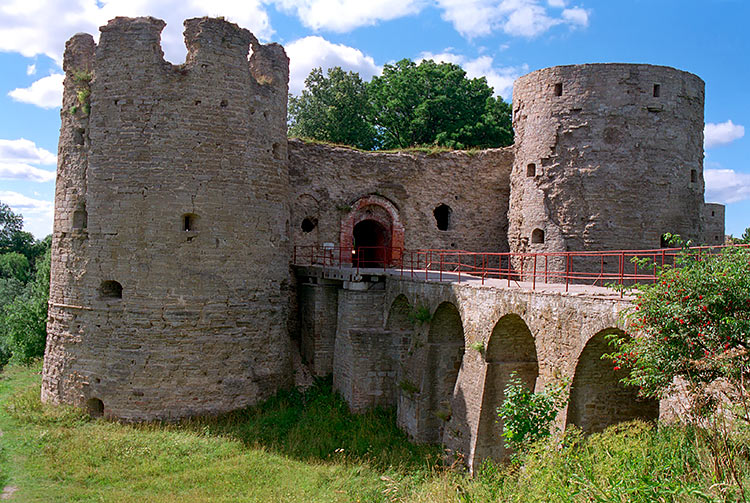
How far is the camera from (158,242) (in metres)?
14.5

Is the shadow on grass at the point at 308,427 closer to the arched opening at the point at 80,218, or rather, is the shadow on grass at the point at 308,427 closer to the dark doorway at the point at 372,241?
the arched opening at the point at 80,218

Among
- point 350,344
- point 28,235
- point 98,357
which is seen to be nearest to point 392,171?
point 350,344

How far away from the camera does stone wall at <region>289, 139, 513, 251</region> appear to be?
19.3m

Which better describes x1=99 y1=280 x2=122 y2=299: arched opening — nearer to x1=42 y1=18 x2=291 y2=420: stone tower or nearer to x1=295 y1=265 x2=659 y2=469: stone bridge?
x1=42 y1=18 x2=291 y2=420: stone tower

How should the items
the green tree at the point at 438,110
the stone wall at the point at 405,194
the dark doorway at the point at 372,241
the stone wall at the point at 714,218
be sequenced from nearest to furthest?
the stone wall at the point at 405,194
the dark doorway at the point at 372,241
the stone wall at the point at 714,218
the green tree at the point at 438,110

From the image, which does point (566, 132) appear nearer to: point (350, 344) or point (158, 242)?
point (350, 344)

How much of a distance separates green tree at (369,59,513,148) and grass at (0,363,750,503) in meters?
15.7

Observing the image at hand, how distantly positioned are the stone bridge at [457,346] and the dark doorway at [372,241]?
3307mm

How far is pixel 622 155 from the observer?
650 inches

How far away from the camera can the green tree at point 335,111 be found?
29.4 m

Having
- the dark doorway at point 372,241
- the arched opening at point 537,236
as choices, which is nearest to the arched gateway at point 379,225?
the dark doorway at point 372,241

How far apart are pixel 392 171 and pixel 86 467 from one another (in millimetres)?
12480

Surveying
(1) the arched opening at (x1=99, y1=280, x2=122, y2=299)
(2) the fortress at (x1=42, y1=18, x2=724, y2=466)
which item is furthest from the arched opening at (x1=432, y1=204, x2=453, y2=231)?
(1) the arched opening at (x1=99, y1=280, x2=122, y2=299)

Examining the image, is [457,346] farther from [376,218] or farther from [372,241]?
[372,241]
